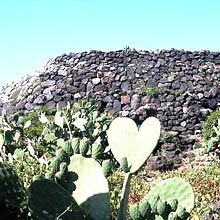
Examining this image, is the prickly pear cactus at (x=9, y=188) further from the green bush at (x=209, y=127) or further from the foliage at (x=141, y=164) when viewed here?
the green bush at (x=209, y=127)

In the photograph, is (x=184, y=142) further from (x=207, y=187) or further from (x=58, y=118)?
(x=58, y=118)

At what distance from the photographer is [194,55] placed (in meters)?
23.2

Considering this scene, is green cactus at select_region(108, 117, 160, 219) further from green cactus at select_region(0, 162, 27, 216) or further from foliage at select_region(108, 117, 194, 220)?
green cactus at select_region(0, 162, 27, 216)

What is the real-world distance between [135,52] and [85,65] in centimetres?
210

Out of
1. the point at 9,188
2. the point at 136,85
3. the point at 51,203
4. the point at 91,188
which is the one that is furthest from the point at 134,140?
the point at 136,85

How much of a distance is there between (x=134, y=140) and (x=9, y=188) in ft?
2.66

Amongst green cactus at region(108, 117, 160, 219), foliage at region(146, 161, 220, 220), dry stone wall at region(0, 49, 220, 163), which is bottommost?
foliage at region(146, 161, 220, 220)

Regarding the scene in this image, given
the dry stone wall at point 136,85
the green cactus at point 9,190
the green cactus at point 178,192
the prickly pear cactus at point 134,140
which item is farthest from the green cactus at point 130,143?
A: the dry stone wall at point 136,85

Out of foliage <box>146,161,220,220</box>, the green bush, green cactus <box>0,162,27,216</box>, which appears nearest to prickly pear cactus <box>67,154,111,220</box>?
green cactus <box>0,162,27,216</box>

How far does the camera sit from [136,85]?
69.3 ft

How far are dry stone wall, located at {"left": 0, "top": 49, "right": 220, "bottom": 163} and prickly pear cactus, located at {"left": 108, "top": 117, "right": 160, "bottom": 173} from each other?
14061 mm

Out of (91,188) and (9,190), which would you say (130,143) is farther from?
(9,190)

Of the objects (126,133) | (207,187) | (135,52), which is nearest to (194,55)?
(135,52)

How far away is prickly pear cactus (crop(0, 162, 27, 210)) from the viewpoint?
8.50 ft
